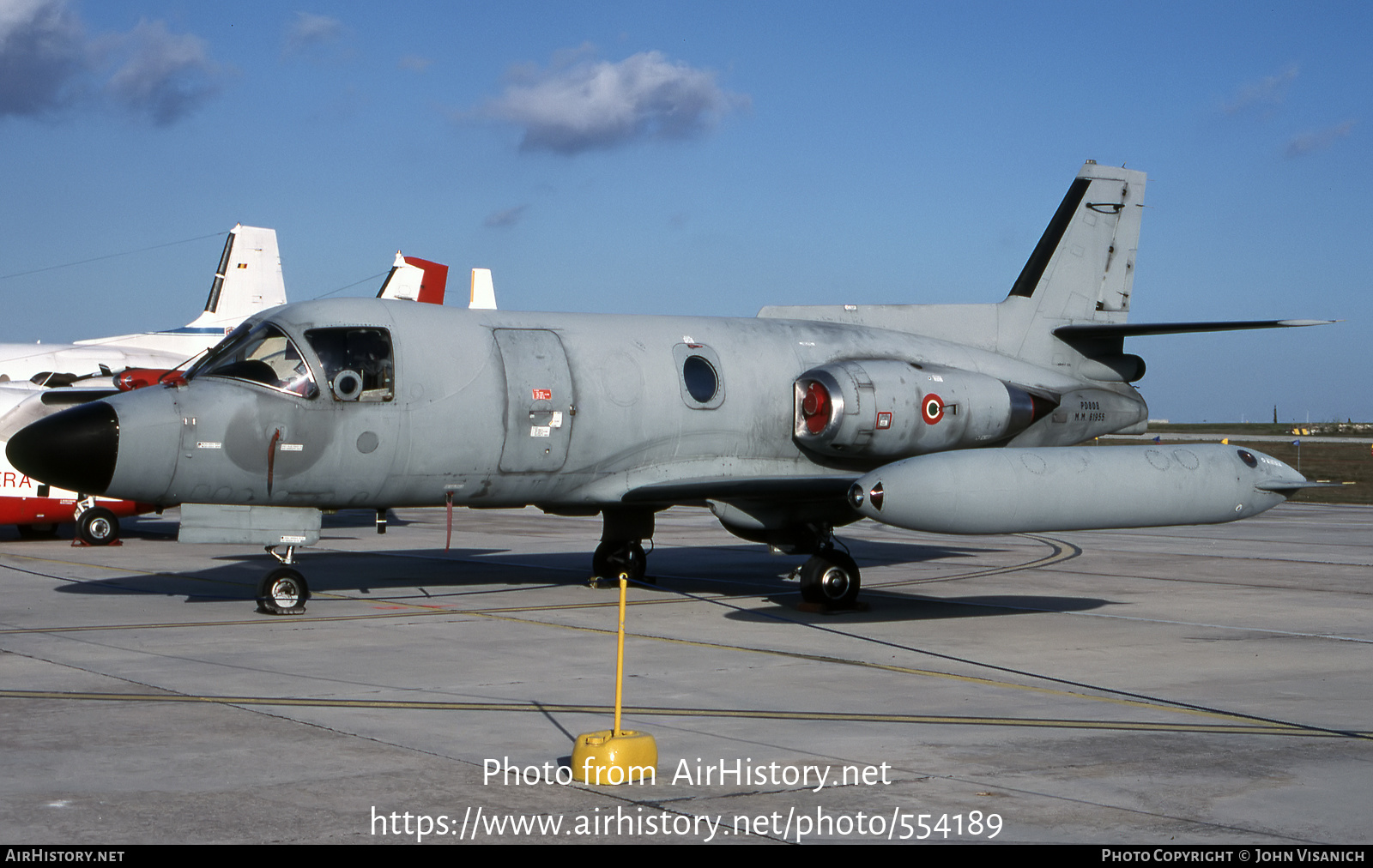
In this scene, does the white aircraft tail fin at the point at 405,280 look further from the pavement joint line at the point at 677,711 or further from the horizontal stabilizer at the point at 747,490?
the pavement joint line at the point at 677,711

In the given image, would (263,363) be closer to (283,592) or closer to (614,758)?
(283,592)

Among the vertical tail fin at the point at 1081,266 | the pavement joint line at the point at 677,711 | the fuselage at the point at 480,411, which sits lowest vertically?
the pavement joint line at the point at 677,711

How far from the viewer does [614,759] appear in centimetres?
695

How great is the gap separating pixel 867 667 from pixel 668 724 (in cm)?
295

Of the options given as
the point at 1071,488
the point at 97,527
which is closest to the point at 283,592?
the point at 1071,488

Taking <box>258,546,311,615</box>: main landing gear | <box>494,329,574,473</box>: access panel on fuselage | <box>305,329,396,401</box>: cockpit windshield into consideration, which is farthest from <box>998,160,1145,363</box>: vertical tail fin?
<box>258,546,311,615</box>: main landing gear

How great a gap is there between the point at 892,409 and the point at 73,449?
28.5ft

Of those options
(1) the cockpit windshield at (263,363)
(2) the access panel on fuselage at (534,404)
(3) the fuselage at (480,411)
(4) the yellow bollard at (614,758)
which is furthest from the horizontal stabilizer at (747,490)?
(4) the yellow bollard at (614,758)

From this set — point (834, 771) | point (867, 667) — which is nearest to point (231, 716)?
point (834, 771)

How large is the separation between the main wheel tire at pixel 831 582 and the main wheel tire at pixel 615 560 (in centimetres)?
312

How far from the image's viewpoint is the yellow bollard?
22.8ft

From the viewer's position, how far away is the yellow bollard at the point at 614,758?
6945 millimetres

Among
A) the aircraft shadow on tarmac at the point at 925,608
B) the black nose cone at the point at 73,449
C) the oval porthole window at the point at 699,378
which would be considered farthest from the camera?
the oval porthole window at the point at 699,378
